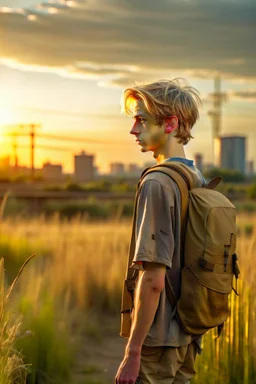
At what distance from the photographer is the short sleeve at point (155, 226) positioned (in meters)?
2.12

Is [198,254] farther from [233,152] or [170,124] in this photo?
[233,152]

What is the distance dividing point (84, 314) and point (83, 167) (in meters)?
61.9

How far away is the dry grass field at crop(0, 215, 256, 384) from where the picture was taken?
4.20 metres

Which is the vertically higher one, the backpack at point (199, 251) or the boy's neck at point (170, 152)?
the boy's neck at point (170, 152)

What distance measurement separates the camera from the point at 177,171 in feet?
7.31

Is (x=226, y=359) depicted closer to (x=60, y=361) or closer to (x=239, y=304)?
(x=239, y=304)

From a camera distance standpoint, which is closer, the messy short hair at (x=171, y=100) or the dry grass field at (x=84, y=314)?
the messy short hair at (x=171, y=100)

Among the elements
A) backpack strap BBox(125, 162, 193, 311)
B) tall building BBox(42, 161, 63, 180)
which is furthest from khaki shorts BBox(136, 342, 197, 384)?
tall building BBox(42, 161, 63, 180)

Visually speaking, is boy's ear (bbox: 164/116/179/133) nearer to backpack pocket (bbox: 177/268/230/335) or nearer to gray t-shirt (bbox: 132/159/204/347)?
gray t-shirt (bbox: 132/159/204/347)

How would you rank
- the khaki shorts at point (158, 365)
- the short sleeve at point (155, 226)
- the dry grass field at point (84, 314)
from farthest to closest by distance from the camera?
the dry grass field at point (84, 314) → the khaki shorts at point (158, 365) → the short sleeve at point (155, 226)

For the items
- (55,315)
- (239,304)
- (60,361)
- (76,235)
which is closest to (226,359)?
(239,304)

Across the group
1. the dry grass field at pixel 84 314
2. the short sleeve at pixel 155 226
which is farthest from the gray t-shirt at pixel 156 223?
the dry grass field at pixel 84 314

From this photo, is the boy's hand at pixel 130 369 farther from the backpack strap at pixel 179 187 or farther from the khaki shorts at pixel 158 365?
the backpack strap at pixel 179 187

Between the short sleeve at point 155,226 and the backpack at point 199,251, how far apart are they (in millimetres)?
84
